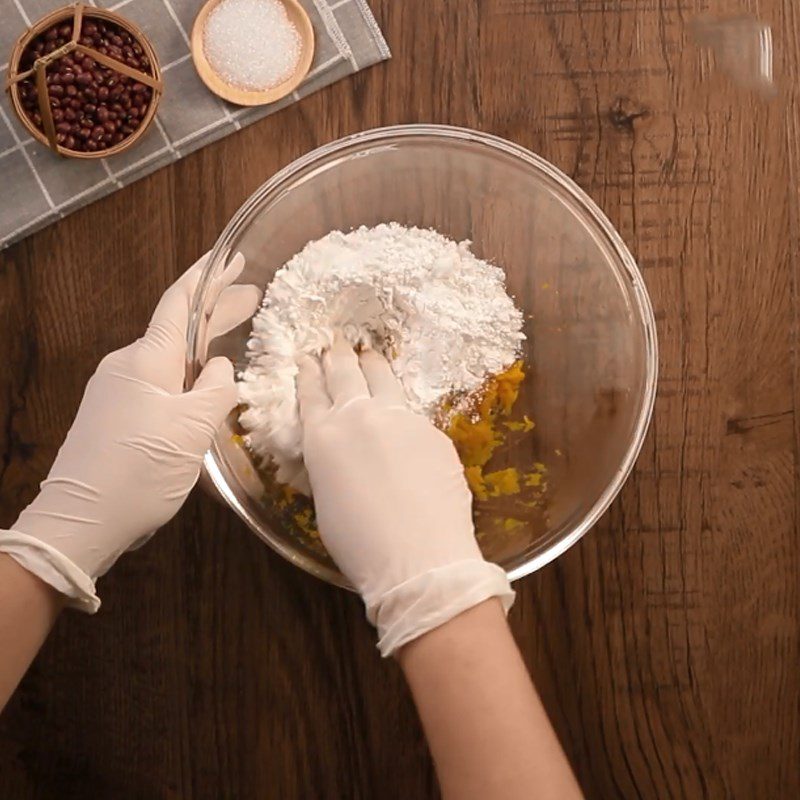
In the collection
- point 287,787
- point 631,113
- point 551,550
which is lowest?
point 287,787

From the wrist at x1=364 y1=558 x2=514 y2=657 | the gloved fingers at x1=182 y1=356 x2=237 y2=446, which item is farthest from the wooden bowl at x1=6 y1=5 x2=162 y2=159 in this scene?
the wrist at x1=364 y1=558 x2=514 y2=657

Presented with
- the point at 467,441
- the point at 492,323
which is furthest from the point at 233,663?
the point at 492,323

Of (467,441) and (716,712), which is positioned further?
(716,712)

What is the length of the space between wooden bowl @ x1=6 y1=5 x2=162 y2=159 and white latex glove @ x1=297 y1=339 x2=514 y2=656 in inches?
13.7

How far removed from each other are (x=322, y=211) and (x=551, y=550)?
424mm

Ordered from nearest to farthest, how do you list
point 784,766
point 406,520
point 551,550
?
point 406,520 < point 551,550 < point 784,766

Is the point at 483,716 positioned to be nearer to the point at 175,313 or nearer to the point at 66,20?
the point at 175,313

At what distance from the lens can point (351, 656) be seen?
39.4 inches

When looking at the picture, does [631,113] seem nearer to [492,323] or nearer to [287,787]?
[492,323]

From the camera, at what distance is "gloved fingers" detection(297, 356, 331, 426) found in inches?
33.3

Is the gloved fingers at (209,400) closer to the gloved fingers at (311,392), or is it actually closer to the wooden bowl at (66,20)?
the gloved fingers at (311,392)

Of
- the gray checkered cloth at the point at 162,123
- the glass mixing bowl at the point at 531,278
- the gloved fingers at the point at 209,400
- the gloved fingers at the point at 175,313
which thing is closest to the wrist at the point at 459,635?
the glass mixing bowl at the point at 531,278

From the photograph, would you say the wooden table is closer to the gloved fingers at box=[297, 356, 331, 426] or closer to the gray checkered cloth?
the gray checkered cloth

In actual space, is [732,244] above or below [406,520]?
above
